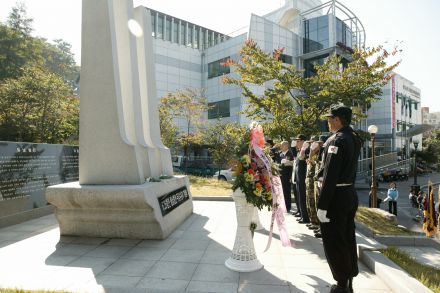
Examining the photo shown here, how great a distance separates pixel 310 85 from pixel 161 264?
31.7 feet

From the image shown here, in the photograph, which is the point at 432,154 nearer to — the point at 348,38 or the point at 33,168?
the point at 348,38

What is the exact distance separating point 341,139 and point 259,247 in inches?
112

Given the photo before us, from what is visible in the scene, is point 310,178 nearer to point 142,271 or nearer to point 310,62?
point 142,271

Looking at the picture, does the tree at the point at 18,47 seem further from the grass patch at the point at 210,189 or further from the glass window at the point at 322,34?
the glass window at the point at 322,34

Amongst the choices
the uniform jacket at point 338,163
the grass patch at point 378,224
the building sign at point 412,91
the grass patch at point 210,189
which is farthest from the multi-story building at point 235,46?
the uniform jacket at point 338,163

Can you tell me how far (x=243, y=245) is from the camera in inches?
178

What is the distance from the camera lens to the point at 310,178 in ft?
21.7

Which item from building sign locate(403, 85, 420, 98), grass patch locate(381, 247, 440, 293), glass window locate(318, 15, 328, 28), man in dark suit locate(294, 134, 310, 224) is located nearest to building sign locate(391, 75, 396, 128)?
building sign locate(403, 85, 420, 98)

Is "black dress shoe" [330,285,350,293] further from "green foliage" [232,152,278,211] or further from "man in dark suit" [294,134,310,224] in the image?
"man in dark suit" [294,134,310,224]

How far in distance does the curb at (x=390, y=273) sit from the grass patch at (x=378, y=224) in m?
3.26

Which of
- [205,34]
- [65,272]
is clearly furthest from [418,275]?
[205,34]

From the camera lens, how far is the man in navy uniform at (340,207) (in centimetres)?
356

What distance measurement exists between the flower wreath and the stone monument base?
2012 millimetres

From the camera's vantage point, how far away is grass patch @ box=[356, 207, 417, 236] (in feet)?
26.2
